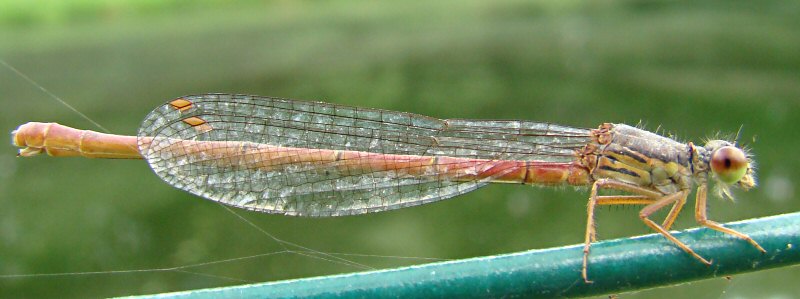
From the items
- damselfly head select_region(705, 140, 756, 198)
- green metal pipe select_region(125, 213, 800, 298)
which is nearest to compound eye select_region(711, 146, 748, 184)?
damselfly head select_region(705, 140, 756, 198)

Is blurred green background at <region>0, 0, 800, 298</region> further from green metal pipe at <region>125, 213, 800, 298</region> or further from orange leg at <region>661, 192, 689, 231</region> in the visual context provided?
green metal pipe at <region>125, 213, 800, 298</region>

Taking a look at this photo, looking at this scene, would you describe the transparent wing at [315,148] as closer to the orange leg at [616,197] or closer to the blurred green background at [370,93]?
the orange leg at [616,197]

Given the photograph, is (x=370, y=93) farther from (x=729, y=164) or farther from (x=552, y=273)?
(x=552, y=273)

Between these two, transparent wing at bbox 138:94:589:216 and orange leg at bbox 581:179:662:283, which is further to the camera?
transparent wing at bbox 138:94:589:216

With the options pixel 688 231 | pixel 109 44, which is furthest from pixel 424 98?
pixel 688 231

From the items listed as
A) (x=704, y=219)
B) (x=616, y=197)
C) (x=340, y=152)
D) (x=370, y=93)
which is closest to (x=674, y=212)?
(x=616, y=197)

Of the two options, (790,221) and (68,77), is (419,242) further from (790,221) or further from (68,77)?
(68,77)

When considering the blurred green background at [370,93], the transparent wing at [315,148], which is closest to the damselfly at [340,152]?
the transparent wing at [315,148]
